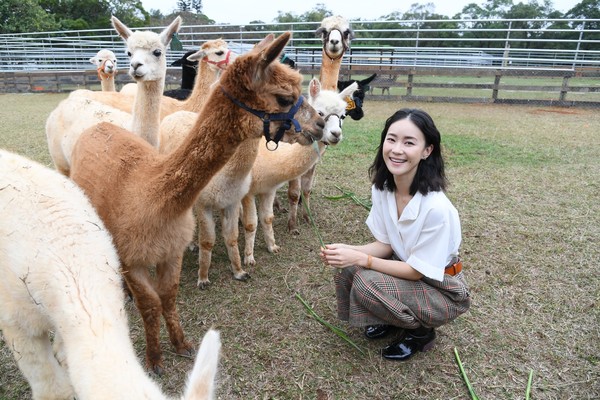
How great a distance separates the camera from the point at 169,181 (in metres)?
1.99

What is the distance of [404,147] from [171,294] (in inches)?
64.0

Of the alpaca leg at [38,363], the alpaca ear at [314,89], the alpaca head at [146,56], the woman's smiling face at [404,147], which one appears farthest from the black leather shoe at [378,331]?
the alpaca head at [146,56]

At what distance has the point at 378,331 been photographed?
→ 2529 mm

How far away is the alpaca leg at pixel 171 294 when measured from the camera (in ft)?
7.56

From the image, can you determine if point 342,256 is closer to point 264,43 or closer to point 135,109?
point 264,43

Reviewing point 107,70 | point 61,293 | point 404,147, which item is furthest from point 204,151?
point 107,70

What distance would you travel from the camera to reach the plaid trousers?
2115 millimetres

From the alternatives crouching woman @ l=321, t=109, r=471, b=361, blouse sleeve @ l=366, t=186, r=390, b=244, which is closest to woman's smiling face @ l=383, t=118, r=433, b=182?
crouching woman @ l=321, t=109, r=471, b=361

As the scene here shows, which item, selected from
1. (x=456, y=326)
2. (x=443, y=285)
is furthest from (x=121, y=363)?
(x=456, y=326)

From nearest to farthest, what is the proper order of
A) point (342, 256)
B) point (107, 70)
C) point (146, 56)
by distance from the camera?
point (342, 256) < point (146, 56) < point (107, 70)

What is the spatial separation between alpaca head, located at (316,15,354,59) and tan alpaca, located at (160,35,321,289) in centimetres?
230

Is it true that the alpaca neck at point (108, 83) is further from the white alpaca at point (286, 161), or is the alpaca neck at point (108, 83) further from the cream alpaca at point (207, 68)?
the white alpaca at point (286, 161)

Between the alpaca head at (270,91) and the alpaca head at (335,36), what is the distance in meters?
2.97

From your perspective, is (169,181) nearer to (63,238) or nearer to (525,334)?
(63,238)
